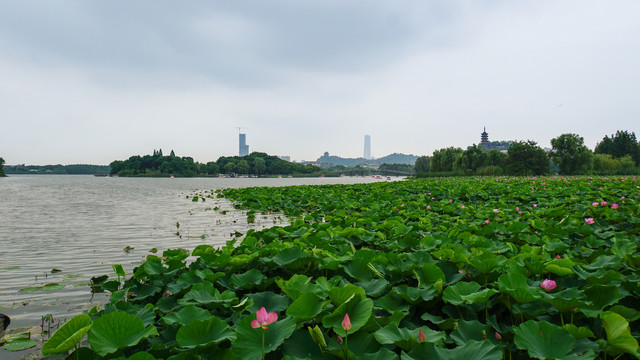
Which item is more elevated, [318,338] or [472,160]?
[472,160]

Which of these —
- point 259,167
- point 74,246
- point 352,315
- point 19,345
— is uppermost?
point 259,167

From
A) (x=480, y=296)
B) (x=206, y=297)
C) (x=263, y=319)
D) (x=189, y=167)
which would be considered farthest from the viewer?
(x=189, y=167)

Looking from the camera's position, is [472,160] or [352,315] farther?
[472,160]

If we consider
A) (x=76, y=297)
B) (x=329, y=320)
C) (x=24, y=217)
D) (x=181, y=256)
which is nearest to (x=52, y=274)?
(x=76, y=297)

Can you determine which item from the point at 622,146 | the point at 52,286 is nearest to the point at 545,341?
the point at 52,286

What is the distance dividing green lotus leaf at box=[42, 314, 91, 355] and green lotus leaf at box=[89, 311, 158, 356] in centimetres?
5

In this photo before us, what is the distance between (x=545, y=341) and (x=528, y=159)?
48.9 m

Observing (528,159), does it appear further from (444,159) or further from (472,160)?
(444,159)

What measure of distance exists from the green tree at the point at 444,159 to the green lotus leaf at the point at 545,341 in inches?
2257

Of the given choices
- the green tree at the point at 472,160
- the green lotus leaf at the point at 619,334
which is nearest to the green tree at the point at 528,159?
the green tree at the point at 472,160

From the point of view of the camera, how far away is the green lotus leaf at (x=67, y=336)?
4.78 feet

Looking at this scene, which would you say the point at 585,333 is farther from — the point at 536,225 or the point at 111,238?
the point at 111,238

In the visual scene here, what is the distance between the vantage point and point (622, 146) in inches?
2395

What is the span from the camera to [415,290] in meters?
2.05
